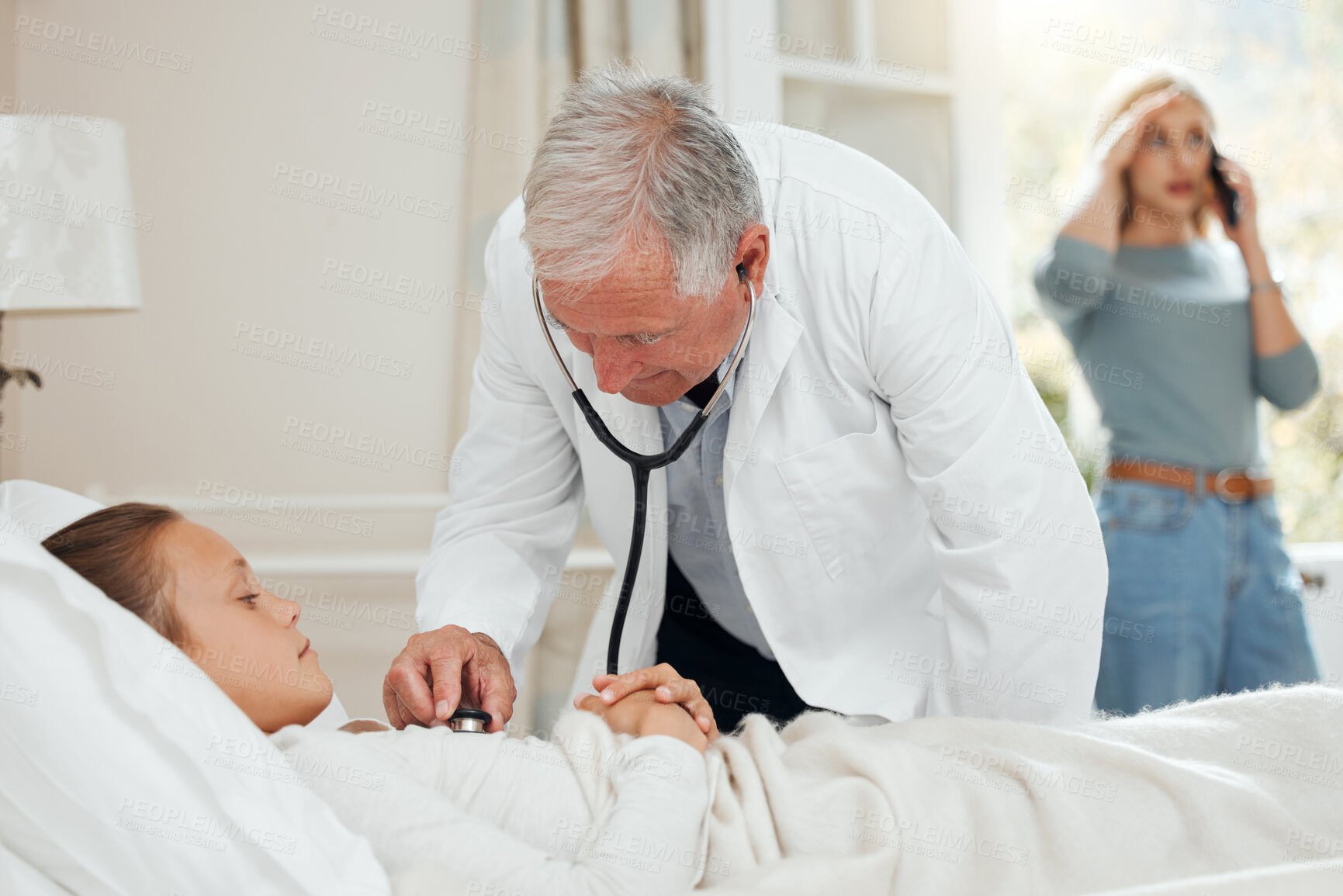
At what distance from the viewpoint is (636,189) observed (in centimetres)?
102

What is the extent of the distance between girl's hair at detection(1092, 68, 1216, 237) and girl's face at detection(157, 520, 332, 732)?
6.13 feet

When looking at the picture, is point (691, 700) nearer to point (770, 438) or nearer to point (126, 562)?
point (770, 438)

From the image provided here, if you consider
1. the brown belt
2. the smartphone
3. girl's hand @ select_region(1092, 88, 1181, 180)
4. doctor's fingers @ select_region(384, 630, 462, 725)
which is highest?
girl's hand @ select_region(1092, 88, 1181, 180)

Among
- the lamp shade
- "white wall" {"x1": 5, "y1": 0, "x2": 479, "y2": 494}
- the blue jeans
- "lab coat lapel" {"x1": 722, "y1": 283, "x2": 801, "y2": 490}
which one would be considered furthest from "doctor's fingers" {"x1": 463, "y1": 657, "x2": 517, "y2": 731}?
the blue jeans

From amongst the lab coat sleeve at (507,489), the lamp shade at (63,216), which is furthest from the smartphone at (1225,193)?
the lamp shade at (63,216)

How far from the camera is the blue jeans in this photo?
1.93 metres

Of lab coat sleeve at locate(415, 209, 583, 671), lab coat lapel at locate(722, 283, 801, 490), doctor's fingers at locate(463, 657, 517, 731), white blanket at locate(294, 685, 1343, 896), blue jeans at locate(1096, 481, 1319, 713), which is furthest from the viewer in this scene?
blue jeans at locate(1096, 481, 1319, 713)

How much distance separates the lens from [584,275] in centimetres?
100

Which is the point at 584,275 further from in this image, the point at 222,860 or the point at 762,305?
the point at 222,860

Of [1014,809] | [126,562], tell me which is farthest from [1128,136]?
[126,562]

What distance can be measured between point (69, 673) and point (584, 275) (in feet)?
1.86

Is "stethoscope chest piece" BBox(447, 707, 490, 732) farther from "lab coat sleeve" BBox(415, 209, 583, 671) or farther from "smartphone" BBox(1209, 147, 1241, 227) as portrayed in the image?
"smartphone" BBox(1209, 147, 1241, 227)

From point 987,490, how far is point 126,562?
92cm

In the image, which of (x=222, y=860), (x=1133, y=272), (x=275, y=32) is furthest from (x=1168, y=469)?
(x=275, y=32)
